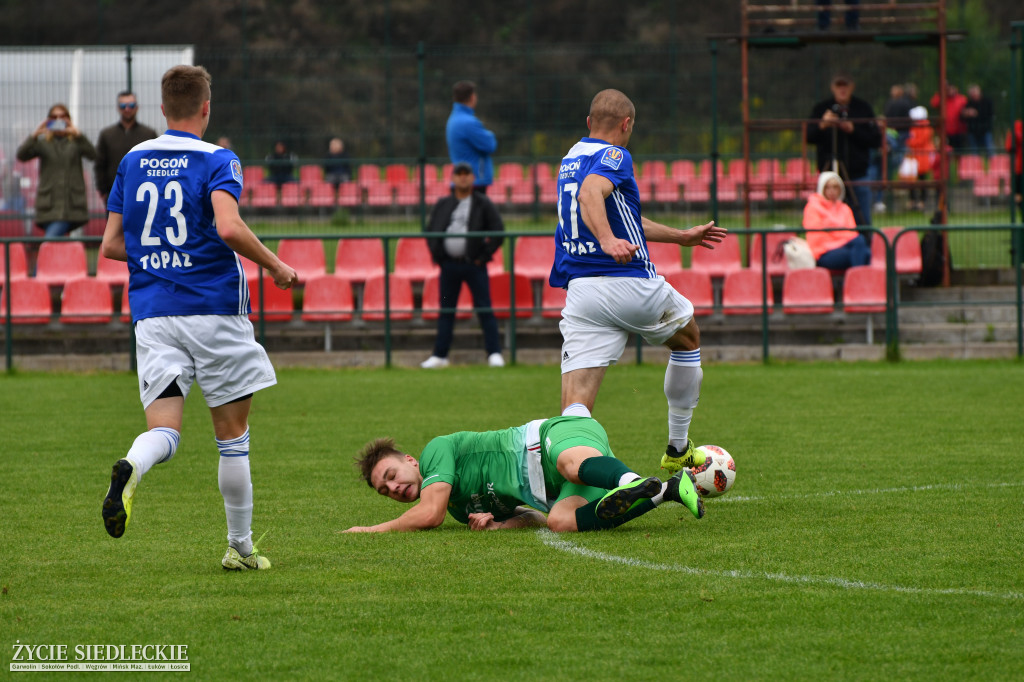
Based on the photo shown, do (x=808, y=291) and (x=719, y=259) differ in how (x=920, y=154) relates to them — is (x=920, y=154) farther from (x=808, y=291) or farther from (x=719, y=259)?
(x=808, y=291)

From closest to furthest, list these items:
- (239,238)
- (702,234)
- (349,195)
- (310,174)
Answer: (239,238), (702,234), (349,195), (310,174)

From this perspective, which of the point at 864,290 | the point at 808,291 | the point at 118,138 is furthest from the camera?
the point at 118,138

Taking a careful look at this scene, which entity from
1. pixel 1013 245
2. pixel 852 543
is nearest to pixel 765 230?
pixel 1013 245

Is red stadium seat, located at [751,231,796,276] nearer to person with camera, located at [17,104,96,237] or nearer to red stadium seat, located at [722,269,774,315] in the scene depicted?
red stadium seat, located at [722,269,774,315]

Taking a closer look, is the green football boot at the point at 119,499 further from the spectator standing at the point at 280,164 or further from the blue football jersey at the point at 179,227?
the spectator standing at the point at 280,164

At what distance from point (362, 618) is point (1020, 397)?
8012 mm

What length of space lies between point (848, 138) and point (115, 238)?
495 inches

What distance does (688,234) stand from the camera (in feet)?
22.9

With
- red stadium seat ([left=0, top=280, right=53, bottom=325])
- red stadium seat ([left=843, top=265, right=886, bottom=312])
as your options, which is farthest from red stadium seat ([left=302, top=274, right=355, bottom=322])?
red stadium seat ([left=843, top=265, right=886, bottom=312])

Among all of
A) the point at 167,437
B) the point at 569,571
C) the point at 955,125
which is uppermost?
the point at 955,125

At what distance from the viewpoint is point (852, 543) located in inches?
224

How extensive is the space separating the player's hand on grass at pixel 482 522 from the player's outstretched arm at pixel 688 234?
1702 millimetres

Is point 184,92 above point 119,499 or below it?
above

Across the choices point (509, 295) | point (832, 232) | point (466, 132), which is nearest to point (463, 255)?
point (509, 295)
